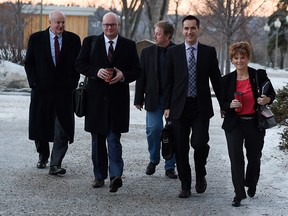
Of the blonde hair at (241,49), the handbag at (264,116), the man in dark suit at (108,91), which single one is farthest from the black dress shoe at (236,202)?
the blonde hair at (241,49)

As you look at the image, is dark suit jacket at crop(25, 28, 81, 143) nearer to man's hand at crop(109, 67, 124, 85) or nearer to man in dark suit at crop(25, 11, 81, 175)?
man in dark suit at crop(25, 11, 81, 175)

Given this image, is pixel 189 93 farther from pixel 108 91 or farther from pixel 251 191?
pixel 251 191

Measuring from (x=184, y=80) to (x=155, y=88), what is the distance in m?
1.32

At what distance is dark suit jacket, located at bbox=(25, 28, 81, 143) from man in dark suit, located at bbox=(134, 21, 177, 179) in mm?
836

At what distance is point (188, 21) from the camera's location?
24.7 feet

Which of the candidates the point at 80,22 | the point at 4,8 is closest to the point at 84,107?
the point at 80,22

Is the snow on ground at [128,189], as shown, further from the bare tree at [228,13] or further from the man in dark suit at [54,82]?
the bare tree at [228,13]

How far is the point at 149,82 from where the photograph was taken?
29.0 feet

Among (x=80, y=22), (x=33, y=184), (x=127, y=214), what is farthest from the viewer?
(x=80, y=22)

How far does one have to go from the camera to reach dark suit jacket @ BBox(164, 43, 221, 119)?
7.44 metres

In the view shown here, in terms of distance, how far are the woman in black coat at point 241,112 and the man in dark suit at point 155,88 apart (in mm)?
1605

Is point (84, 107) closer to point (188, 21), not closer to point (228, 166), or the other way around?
point (188, 21)

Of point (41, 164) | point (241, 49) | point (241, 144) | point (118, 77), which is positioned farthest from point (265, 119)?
point (41, 164)

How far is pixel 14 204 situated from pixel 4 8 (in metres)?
49.9
